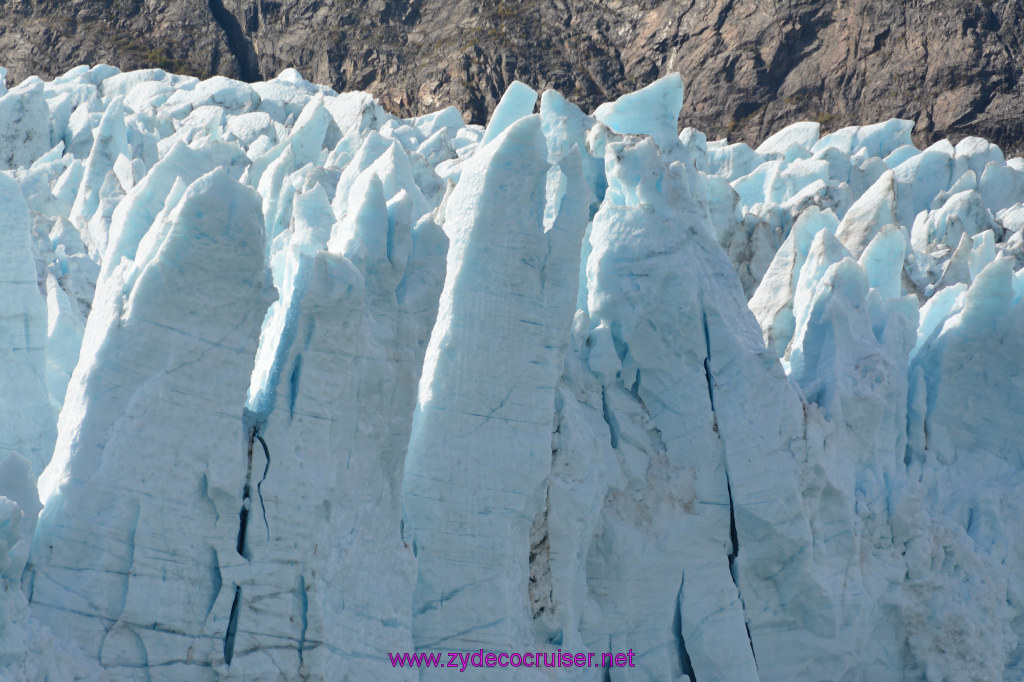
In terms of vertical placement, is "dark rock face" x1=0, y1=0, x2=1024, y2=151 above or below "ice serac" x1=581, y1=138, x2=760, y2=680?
above

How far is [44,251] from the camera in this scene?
12492 millimetres

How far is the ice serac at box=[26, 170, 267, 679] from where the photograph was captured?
5945 millimetres

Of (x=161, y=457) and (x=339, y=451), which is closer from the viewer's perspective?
(x=161, y=457)

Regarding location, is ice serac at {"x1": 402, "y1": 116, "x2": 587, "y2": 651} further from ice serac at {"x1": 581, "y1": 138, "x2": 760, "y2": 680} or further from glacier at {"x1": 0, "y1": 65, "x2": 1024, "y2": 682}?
ice serac at {"x1": 581, "y1": 138, "x2": 760, "y2": 680}

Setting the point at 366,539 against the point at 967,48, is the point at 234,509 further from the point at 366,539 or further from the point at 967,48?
the point at 967,48

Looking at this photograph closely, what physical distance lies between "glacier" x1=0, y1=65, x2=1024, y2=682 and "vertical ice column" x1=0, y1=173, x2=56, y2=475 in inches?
1.0

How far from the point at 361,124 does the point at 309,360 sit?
21.1m

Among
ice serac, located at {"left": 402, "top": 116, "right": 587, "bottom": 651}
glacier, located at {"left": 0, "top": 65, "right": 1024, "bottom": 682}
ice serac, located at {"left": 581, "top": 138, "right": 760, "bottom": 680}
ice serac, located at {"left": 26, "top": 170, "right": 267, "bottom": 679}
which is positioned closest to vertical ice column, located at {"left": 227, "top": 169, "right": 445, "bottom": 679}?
glacier, located at {"left": 0, "top": 65, "right": 1024, "bottom": 682}

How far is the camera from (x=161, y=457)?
6.11 metres

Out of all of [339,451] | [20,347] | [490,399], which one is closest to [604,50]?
[20,347]

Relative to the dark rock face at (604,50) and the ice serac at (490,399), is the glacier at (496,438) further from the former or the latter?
the dark rock face at (604,50)

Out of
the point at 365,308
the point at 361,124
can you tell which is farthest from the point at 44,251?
the point at 361,124

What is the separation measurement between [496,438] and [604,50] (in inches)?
1496

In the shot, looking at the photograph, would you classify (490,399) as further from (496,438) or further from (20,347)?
(20,347)
